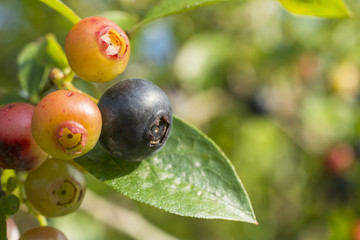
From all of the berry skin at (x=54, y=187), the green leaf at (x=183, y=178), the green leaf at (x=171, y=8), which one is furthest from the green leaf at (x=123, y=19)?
the berry skin at (x=54, y=187)

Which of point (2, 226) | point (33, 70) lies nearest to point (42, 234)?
point (2, 226)

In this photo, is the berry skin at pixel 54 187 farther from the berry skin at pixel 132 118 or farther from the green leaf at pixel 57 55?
the green leaf at pixel 57 55

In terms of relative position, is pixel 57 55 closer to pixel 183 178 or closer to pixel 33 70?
pixel 33 70

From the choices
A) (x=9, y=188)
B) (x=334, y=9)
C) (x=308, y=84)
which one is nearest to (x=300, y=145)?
(x=308, y=84)

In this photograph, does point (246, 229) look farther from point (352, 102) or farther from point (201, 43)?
point (201, 43)

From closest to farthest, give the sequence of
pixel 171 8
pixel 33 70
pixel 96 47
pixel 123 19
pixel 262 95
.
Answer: pixel 96 47 → pixel 171 8 → pixel 123 19 → pixel 33 70 → pixel 262 95

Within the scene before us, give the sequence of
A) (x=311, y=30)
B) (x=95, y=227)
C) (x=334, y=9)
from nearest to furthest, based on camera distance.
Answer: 1. (x=334, y=9)
2. (x=95, y=227)
3. (x=311, y=30)
